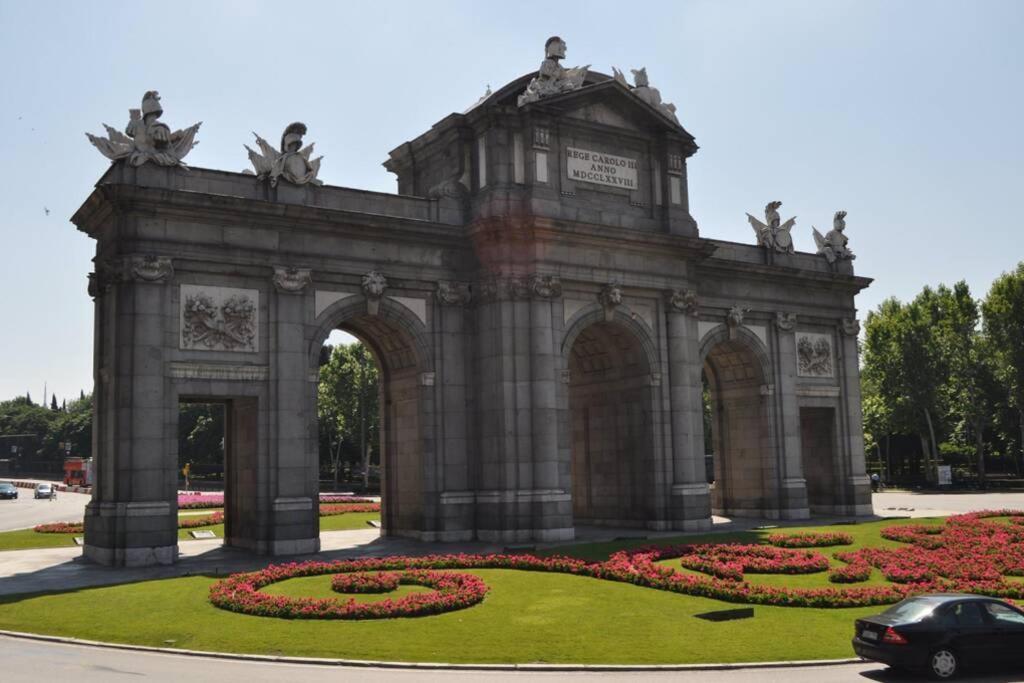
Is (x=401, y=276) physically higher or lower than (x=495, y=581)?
higher

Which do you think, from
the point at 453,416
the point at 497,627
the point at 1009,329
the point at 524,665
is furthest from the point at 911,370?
the point at 524,665

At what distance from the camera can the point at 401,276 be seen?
3972cm

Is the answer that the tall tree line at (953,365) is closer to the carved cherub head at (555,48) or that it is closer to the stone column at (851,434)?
the stone column at (851,434)

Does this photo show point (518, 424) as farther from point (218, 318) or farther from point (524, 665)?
point (524, 665)

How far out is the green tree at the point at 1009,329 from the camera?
80.4 metres

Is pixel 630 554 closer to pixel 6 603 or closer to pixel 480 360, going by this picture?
pixel 480 360

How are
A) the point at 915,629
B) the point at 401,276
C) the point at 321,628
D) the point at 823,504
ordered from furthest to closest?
the point at 823,504 < the point at 401,276 < the point at 321,628 < the point at 915,629

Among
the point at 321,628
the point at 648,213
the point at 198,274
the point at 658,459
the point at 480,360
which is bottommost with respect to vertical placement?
the point at 321,628

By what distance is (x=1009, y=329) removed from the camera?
266 ft

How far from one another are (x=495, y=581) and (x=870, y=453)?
9319cm

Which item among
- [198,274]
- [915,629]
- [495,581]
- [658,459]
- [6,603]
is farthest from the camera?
[658,459]

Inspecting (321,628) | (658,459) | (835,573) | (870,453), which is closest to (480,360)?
(658,459)

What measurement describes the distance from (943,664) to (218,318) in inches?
1059

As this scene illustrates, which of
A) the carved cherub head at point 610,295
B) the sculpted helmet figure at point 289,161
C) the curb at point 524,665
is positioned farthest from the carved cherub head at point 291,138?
the curb at point 524,665
